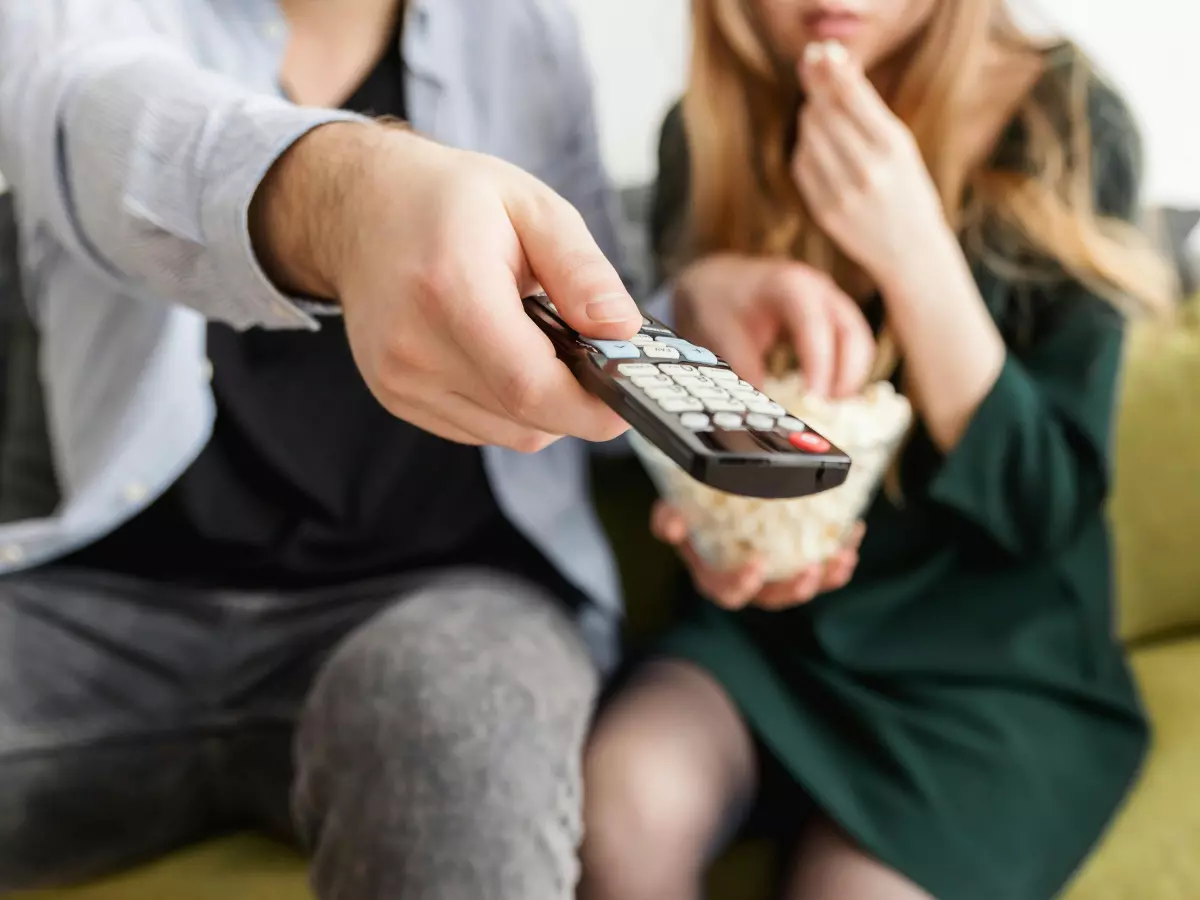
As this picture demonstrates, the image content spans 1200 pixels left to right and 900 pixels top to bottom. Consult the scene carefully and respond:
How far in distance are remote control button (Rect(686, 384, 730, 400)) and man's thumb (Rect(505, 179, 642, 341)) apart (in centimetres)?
3

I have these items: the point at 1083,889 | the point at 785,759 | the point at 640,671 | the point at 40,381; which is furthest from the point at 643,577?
the point at 40,381

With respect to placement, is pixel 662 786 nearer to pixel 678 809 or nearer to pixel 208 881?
pixel 678 809

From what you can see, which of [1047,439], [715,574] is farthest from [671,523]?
[1047,439]

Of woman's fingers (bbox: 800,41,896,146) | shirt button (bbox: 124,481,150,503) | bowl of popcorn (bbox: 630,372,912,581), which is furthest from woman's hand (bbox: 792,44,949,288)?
shirt button (bbox: 124,481,150,503)

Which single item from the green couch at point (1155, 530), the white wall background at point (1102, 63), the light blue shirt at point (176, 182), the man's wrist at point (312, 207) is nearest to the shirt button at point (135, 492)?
the light blue shirt at point (176, 182)

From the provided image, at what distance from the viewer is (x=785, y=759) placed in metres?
0.62

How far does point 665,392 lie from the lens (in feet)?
0.97

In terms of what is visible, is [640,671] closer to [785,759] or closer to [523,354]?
[785,759]

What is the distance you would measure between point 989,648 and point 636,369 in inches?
19.0

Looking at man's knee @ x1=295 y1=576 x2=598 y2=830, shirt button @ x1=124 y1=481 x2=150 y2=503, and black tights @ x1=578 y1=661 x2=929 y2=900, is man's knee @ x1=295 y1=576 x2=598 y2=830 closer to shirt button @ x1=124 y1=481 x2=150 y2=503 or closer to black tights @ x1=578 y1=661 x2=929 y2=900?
black tights @ x1=578 y1=661 x2=929 y2=900

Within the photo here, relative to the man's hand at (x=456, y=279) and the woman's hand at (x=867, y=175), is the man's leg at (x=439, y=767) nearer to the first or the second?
the man's hand at (x=456, y=279)

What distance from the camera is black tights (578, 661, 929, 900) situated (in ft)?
1.85

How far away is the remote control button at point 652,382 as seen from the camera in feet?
0.98

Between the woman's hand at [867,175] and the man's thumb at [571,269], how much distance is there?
0.35 meters
